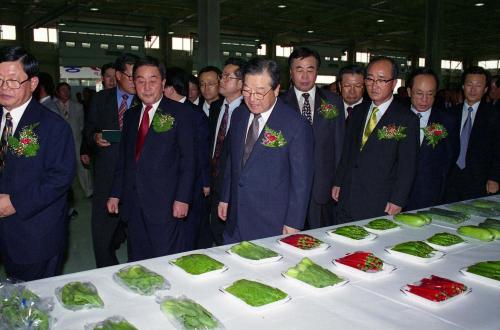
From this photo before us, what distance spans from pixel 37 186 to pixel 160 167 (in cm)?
83

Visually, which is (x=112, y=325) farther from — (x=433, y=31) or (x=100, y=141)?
(x=433, y=31)

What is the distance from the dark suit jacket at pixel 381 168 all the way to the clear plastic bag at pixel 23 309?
2.05 m

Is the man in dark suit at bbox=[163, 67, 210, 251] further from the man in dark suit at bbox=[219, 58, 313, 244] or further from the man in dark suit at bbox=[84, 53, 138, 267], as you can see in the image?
the man in dark suit at bbox=[219, 58, 313, 244]

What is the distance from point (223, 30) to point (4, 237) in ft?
56.9

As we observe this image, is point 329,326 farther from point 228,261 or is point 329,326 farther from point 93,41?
point 93,41

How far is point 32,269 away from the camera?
2.11 metres

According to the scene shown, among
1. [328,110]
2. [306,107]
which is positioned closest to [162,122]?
[306,107]

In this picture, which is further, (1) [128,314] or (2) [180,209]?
(2) [180,209]

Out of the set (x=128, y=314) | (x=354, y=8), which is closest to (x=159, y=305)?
(x=128, y=314)

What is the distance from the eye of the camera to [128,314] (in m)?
1.26

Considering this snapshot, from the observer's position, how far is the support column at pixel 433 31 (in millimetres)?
10953

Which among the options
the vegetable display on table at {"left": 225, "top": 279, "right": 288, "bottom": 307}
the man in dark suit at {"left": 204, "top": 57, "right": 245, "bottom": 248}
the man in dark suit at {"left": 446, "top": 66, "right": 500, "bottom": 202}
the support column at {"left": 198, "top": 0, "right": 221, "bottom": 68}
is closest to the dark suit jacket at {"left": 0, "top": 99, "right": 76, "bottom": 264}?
the vegetable display on table at {"left": 225, "top": 279, "right": 288, "bottom": 307}

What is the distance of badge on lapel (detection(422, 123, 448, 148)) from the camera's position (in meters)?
3.07

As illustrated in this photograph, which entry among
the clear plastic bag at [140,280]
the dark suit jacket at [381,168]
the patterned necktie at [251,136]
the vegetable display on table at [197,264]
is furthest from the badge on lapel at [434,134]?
the clear plastic bag at [140,280]
